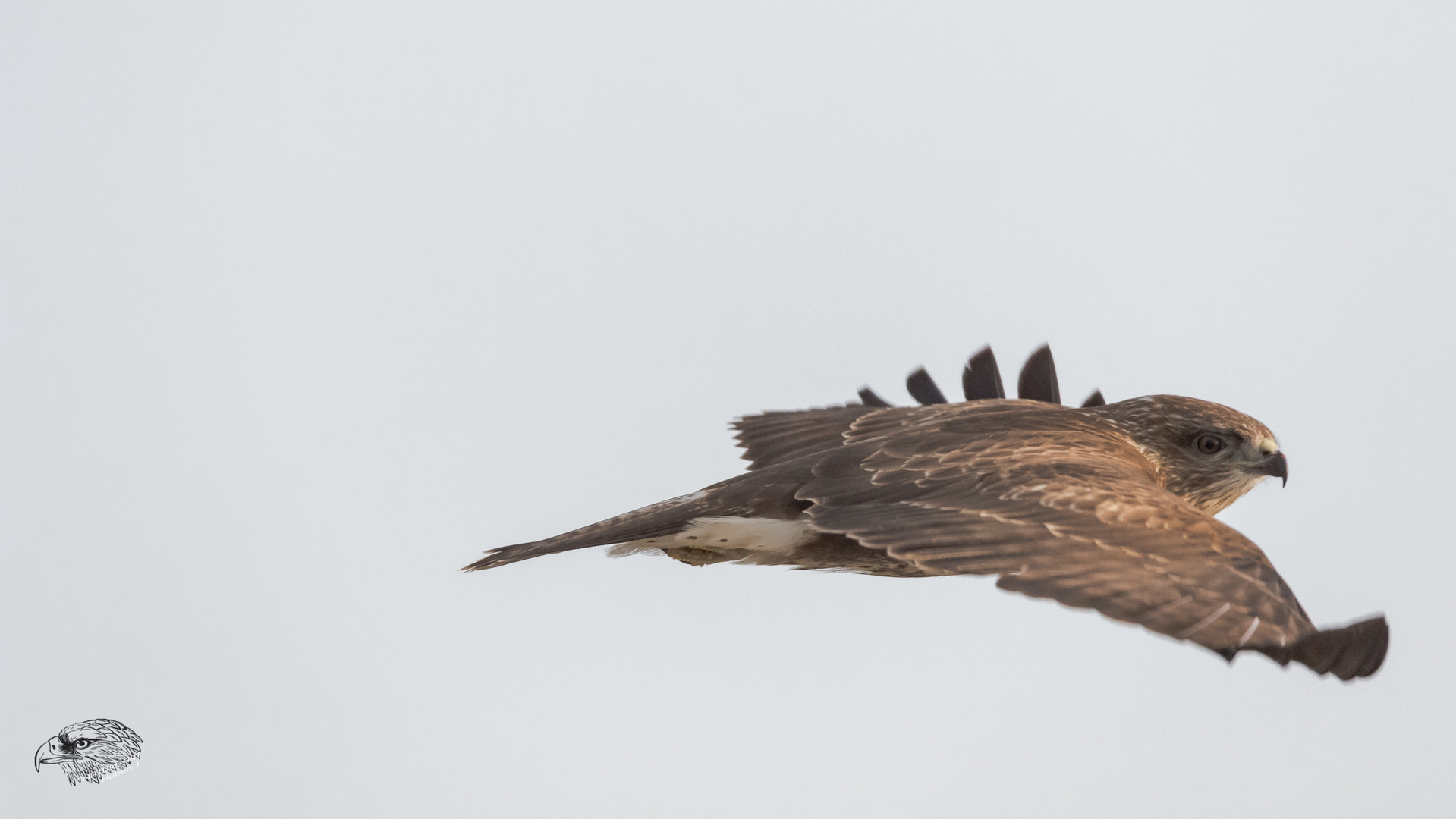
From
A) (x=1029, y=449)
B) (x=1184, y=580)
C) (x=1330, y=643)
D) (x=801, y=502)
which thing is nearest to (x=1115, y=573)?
(x=1184, y=580)

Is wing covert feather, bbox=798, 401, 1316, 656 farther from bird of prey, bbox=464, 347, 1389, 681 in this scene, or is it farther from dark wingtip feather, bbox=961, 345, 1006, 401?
dark wingtip feather, bbox=961, 345, 1006, 401

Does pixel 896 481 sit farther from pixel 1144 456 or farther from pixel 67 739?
pixel 67 739

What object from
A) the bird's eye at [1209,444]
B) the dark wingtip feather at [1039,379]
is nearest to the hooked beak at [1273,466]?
the bird's eye at [1209,444]

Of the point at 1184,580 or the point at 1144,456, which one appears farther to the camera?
the point at 1144,456

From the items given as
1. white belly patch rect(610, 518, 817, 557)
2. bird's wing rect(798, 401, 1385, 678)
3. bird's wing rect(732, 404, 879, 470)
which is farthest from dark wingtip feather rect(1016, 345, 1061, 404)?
white belly patch rect(610, 518, 817, 557)

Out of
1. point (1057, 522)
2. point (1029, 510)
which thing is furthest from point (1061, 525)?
point (1029, 510)

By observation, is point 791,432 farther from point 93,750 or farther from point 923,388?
point 93,750

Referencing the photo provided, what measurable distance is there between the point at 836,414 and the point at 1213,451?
2229 millimetres

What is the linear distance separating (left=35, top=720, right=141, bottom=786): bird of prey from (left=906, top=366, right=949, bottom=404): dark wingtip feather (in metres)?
5.22

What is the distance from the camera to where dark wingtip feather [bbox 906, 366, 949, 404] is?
27.5 ft

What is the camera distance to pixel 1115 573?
4738 mm

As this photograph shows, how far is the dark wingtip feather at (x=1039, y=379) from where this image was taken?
816cm

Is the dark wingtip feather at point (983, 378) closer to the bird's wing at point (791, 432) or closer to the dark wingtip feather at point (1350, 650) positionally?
the bird's wing at point (791, 432)

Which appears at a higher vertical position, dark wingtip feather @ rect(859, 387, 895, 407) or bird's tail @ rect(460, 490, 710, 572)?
dark wingtip feather @ rect(859, 387, 895, 407)
